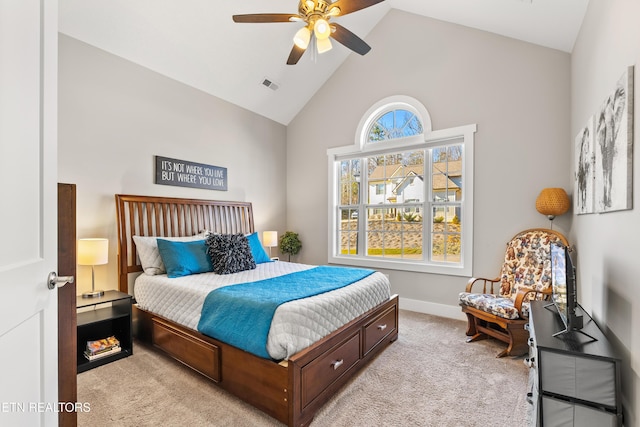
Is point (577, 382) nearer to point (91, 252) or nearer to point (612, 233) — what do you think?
point (612, 233)

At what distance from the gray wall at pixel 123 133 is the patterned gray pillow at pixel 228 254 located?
1.04m

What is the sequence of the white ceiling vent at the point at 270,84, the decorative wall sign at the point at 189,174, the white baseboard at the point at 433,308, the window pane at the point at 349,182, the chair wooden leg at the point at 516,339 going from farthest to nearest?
the window pane at the point at 349,182 → the white ceiling vent at the point at 270,84 → the white baseboard at the point at 433,308 → the decorative wall sign at the point at 189,174 → the chair wooden leg at the point at 516,339

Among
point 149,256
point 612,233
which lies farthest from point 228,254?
point 612,233

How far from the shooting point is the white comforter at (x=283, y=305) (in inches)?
73.4

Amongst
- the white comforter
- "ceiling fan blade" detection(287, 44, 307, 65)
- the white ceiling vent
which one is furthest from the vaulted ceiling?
the white comforter

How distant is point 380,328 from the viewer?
9.08 feet

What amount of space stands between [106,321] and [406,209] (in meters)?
3.73

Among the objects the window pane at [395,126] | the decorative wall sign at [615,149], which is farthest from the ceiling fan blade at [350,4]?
the window pane at [395,126]

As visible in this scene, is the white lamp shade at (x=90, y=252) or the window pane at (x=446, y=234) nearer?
the white lamp shade at (x=90, y=252)

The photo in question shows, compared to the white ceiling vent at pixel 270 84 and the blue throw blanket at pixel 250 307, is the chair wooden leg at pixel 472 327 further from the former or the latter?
the white ceiling vent at pixel 270 84

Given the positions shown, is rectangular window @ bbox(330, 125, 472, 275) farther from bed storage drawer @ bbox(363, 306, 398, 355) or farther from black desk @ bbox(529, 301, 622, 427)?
black desk @ bbox(529, 301, 622, 427)

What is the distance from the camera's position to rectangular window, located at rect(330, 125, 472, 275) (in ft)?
12.5
